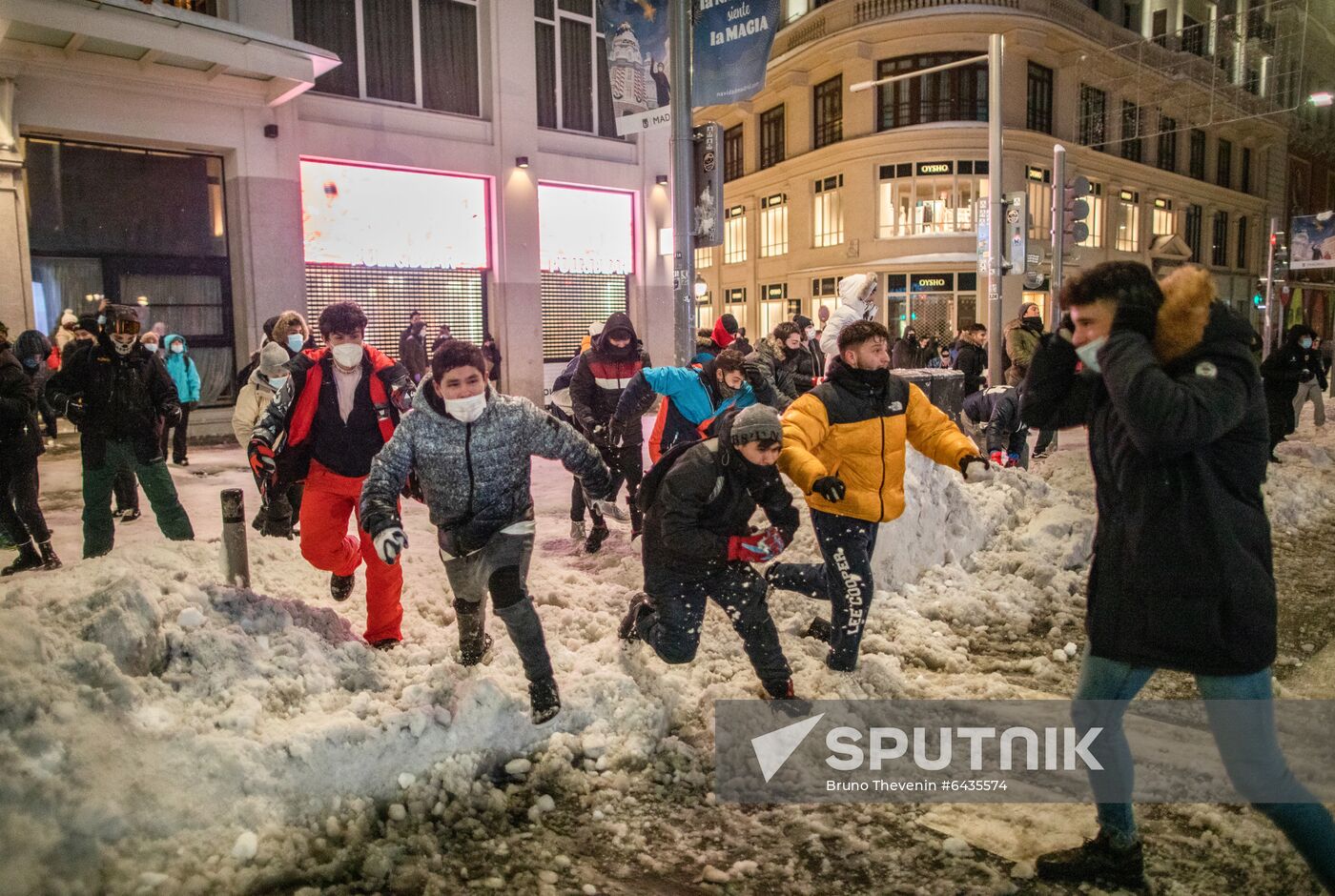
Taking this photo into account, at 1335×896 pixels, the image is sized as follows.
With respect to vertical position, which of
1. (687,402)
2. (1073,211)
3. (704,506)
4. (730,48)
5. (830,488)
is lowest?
(704,506)

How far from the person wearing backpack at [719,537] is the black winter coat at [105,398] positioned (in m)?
4.30

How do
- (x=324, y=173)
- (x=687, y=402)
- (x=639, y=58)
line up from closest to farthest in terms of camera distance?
(x=687, y=402) → (x=639, y=58) → (x=324, y=173)

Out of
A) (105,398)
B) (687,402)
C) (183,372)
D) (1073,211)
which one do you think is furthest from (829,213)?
(105,398)

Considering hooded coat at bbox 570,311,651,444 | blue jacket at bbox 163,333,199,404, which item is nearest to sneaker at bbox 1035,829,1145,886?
hooded coat at bbox 570,311,651,444

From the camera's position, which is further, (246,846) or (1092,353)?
(246,846)

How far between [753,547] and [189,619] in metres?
2.77

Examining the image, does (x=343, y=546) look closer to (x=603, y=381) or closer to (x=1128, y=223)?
(x=603, y=381)

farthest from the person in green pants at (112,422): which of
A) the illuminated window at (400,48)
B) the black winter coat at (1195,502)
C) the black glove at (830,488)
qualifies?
the illuminated window at (400,48)

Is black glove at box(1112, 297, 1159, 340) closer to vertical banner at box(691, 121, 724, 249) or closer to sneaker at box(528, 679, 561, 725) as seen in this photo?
sneaker at box(528, 679, 561, 725)

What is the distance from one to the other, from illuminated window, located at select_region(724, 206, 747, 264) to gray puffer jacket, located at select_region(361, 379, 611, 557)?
34640 millimetres

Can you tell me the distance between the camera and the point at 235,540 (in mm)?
5016

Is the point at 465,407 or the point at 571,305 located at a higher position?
the point at 571,305

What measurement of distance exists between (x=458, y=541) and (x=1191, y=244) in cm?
4480

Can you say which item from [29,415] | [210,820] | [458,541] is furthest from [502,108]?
[210,820]
